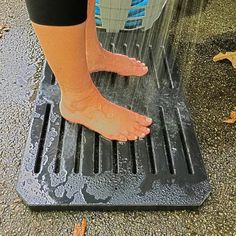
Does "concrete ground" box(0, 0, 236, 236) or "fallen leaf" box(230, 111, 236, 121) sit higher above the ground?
"fallen leaf" box(230, 111, 236, 121)

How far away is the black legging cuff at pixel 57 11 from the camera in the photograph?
3.48 ft

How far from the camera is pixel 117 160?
1.33m

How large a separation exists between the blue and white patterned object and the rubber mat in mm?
357

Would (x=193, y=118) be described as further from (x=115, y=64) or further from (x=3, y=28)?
(x=3, y=28)

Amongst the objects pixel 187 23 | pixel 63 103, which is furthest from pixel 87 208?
pixel 187 23

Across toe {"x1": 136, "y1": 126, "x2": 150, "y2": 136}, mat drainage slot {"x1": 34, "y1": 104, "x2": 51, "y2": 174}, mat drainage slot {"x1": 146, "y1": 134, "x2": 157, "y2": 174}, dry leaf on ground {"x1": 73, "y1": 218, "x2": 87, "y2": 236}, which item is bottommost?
dry leaf on ground {"x1": 73, "y1": 218, "x2": 87, "y2": 236}

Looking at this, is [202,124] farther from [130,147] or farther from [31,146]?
[31,146]

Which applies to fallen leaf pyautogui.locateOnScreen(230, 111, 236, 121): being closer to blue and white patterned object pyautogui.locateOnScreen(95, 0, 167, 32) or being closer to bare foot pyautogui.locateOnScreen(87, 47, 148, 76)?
bare foot pyautogui.locateOnScreen(87, 47, 148, 76)

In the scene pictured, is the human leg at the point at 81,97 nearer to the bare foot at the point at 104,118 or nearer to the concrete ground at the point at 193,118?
the bare foot at the point at 104,118

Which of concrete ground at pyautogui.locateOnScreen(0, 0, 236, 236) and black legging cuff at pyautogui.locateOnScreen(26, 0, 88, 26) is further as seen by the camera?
concrete ground at pyautogui.locateOnScreen(0, 0, 236, 236)

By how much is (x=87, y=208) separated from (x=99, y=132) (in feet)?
0.92

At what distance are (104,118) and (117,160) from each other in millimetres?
154

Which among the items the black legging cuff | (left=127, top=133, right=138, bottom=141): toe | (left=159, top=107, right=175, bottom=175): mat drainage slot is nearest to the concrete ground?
(left=159, top=107, right=175, bottom=175): mat drainage slot

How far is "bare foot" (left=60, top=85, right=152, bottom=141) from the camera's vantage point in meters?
1.38
